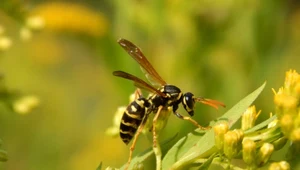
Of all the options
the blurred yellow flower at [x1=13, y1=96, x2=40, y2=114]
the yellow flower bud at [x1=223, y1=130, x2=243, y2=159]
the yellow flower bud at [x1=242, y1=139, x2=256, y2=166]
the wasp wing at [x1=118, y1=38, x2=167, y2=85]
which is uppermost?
the blurred yellow flower at [x1=13, y1=96, x2=40, y2=114]

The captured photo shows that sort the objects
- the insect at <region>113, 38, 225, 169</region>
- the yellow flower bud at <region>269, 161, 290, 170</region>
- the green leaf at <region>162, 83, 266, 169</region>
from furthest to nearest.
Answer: the insect at <region>113, 38, 225, 169</region>, the green leaf at <region>162, 83, 266, 169</region>, the yellow flower bud at <region>269, 161, 290, 170</region>

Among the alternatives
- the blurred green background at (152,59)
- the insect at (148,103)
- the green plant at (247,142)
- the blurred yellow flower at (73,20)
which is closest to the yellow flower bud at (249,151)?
the green plant at (247,142)

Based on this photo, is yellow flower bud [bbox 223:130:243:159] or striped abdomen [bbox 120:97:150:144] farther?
striped abdomen [bbox 120:97:150:144]

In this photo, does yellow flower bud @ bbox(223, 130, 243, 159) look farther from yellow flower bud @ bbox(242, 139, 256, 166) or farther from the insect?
the insect

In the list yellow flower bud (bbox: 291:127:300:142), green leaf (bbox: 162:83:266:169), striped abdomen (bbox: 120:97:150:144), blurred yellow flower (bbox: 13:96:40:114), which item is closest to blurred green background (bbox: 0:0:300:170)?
blurred yellow flower (bbox: 13:96:40:114)

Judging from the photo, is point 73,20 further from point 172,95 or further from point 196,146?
point 196,146

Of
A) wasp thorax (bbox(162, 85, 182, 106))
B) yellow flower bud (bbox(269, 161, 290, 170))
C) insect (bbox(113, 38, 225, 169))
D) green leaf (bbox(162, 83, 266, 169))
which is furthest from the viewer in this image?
wasp thorax (bbox(162, 85, 182, 106))

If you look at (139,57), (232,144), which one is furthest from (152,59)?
(232,144)
